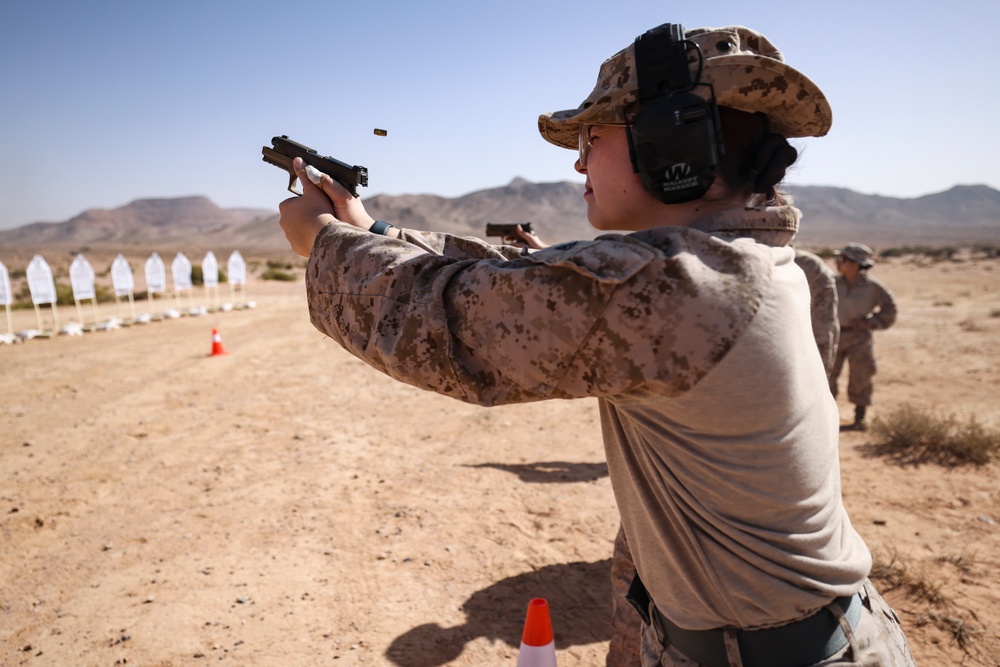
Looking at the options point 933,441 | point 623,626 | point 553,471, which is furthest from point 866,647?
point 933,441

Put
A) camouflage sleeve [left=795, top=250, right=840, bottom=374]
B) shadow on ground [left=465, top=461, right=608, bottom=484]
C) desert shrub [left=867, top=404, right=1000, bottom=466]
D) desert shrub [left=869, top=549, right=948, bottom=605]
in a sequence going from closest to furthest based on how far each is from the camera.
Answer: desert shrub [left=869, top=549, right=948, bottom=605] < camouflage sleeve [left=795, top=250, right=840, bottom=374] < shadow on ground [left=465, top=461, right=608, bottom=484] < desert shrub [left=867, top=404, right=1000, bottom=466]

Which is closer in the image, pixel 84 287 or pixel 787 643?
pixel 787 643

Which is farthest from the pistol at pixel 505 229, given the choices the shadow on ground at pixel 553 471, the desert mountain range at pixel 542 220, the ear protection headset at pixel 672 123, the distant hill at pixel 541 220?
the distant hill at pixel 541 220

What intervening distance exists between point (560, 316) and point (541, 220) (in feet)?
412

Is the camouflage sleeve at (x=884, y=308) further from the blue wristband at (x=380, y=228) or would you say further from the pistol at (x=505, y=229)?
the blue wristband at (x=380, y=228)

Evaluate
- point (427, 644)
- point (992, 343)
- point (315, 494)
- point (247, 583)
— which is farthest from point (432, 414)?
point (992, 343)

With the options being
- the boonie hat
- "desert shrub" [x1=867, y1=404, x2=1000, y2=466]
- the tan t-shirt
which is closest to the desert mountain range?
the boonie hat

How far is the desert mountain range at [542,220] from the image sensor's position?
107 metres

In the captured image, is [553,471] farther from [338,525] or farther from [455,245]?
[455,245]

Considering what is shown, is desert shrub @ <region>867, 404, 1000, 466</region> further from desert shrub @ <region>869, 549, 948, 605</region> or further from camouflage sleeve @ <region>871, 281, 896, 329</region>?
desert shrub @ <region>869, 549, 948, 605</region>

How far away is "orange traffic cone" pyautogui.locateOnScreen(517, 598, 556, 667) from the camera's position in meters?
2.41

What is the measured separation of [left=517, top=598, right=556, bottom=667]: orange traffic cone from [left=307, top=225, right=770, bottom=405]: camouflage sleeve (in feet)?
5.30

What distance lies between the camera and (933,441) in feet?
20.6

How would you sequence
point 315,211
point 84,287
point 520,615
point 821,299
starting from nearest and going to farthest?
point 315,211
point 520,615
point 821,299
point 84,287
